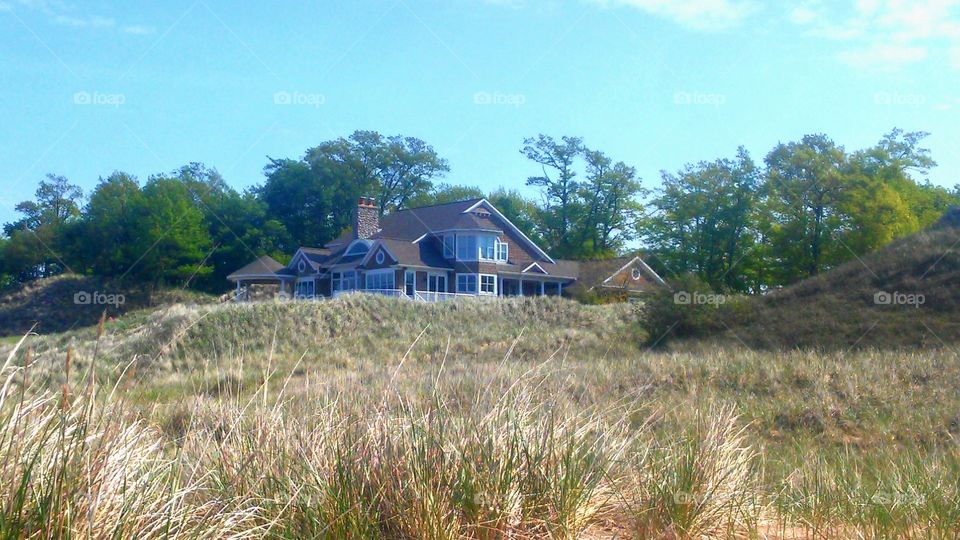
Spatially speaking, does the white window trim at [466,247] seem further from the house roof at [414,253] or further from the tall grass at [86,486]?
the tall grass at [86,486]

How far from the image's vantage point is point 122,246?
5084cm

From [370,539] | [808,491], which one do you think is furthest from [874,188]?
[370,539]

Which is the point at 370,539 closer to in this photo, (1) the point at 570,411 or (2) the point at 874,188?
(1) the point at 570,411

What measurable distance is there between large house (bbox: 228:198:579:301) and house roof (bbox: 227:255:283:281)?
6 centimetres

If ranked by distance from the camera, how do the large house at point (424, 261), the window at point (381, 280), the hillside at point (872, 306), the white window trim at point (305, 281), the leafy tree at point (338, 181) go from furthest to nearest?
the leafy tree at point (338, 181) → the white window trim at point (305, 281) → the large house at point (424, 261) → the window at point (381, 280) → the hillside at point (872, 306)

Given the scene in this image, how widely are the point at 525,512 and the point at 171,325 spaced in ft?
80.3

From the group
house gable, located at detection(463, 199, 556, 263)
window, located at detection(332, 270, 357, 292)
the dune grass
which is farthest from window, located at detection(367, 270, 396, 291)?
the dune grass

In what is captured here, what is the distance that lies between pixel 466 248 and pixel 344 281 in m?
7.73

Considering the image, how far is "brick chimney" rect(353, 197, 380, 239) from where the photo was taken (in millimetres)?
51750

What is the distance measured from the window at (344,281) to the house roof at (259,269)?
3637 millimetres

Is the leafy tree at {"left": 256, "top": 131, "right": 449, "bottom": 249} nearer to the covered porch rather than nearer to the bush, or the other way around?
the covered porch

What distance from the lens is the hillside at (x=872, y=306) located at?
88.5 ft

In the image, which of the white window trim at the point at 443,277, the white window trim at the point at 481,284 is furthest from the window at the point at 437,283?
the white window trim at the point at 481,284

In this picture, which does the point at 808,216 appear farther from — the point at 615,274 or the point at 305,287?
the point at 305,287
